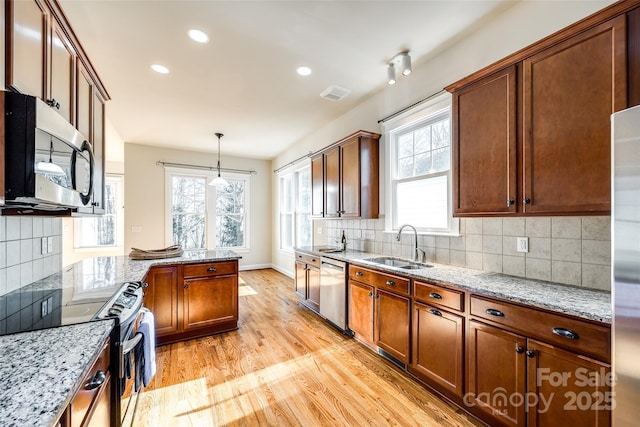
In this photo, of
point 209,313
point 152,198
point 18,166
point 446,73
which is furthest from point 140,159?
point 446,73

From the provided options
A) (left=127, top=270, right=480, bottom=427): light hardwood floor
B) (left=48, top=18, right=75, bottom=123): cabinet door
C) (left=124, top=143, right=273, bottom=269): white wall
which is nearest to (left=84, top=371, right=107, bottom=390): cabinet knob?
(left=127, top=270, right=480, bottom=427): light hardwood floor

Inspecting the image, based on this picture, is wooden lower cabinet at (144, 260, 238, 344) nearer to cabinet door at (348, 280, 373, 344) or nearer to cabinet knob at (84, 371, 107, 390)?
cabinet door at (348, 280, 373, 344)

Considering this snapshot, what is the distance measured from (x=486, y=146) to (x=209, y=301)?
3040 mm

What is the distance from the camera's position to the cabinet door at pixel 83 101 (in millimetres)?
1903

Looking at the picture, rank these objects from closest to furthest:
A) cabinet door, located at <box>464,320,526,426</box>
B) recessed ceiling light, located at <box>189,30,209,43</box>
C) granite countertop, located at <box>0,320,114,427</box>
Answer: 1. granite countertop, located at <box>0,320,114,427</box>
2. cabinet door, located at <box>464,320,526,426</box>
3. recessed ceiling light, located at <box>189,30,209,43</box>

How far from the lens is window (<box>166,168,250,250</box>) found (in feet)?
19.7

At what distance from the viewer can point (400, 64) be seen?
275 cm

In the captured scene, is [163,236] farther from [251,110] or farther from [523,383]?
[523,383]

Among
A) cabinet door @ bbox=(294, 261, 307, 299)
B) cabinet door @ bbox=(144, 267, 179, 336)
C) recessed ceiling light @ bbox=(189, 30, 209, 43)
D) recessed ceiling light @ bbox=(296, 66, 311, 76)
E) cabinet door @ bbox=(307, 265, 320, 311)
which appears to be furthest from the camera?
cabinet door @ bbox=(294, 261, 307, 299)

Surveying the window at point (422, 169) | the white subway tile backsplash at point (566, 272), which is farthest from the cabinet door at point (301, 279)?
the white subway tile backsplash at point (566, 272)

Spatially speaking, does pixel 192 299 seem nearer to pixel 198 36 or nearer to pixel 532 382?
pixel 198 36

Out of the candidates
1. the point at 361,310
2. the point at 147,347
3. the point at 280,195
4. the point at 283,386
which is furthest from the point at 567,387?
the point at 280,195

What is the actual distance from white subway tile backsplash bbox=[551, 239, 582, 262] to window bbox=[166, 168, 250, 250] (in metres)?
5.84

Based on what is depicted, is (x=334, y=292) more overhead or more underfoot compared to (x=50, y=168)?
more underfoot
